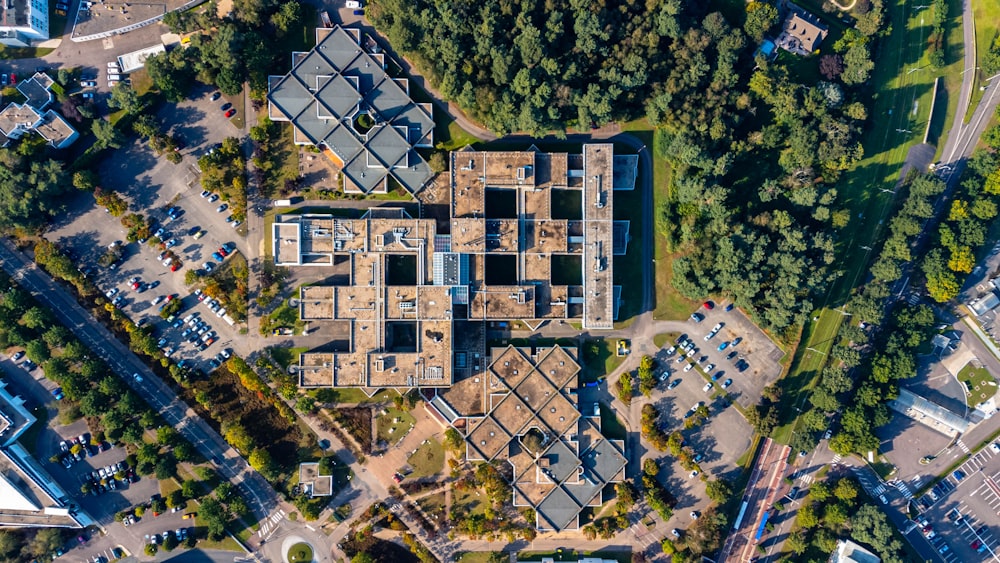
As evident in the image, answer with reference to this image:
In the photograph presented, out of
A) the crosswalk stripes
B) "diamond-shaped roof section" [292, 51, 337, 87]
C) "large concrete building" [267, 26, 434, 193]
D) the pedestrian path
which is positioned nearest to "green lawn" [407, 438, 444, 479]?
the pedestrian path

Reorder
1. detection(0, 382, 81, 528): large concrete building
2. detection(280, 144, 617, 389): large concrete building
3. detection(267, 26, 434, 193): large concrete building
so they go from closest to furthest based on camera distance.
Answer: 1. detection(0, 382, 81, 528): large concrete building
2. detection(280, 144, 617, 389): large concrete building
3. detection(267, 26, 434, 193): large concrete building

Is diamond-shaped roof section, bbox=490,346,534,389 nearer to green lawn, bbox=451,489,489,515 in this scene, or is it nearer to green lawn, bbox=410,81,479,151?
green lawn, bbox=451,489,489,515

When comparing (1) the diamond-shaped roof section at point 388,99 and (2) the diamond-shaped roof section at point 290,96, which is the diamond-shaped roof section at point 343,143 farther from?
(2) the diamond-shaped roof section at point 290,96

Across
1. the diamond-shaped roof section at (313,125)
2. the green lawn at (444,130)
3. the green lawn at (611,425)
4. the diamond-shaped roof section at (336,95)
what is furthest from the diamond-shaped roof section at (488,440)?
the diamond-shaped roof section at (336,95)

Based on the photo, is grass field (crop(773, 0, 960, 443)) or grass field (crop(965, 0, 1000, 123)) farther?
grass field (crop(965, 0, 1000, 123))

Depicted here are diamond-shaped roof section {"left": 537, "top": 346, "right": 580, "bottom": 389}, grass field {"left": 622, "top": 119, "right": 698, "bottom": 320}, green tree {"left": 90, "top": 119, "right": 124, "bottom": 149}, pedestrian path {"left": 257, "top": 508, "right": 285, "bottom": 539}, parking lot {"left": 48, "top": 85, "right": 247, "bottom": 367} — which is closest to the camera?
green tree {"left": 90, "top": 119, "right": 124, "bottom": 149}

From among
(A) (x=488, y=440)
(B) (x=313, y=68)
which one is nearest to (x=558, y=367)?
(A) (x=488, y=440)
